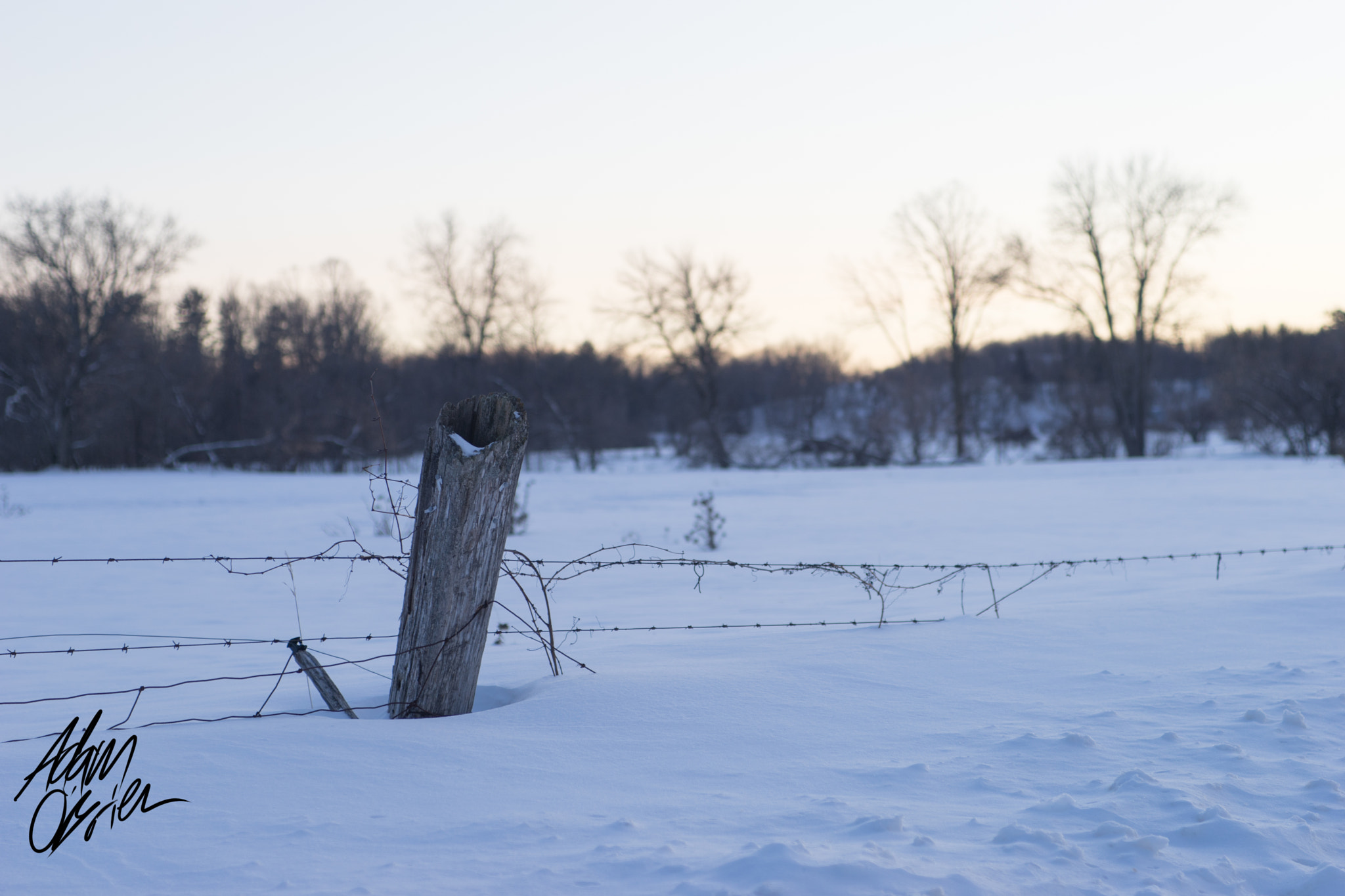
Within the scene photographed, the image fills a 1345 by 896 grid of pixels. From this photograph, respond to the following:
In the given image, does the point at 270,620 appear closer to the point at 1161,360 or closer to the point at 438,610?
the point at 438,610

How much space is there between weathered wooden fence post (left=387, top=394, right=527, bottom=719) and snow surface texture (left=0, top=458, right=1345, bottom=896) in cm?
22

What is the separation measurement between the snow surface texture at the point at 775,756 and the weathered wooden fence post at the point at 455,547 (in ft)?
0.72

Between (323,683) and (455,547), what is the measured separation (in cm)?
92

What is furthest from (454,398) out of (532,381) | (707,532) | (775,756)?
(775,756)

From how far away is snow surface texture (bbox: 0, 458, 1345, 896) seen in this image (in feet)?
8.25

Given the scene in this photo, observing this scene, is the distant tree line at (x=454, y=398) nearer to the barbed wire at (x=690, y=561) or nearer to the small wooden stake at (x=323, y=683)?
the barbed wire at (x=690, y=561)

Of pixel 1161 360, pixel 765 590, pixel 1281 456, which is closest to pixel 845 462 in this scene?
pixel 1281 456

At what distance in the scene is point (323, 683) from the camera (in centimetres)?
390

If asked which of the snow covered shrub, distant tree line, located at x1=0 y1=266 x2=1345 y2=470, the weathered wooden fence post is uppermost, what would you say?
distant tree line, located at x1=0 y1=266 x2=1345 y2=470

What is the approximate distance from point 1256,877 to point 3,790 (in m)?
3.89

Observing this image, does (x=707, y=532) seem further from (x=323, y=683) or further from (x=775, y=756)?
(x=775, y=756)

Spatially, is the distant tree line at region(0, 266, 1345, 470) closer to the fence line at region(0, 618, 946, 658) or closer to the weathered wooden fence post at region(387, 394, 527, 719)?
Answer: the fence line at region(0, 618, 946, 658)

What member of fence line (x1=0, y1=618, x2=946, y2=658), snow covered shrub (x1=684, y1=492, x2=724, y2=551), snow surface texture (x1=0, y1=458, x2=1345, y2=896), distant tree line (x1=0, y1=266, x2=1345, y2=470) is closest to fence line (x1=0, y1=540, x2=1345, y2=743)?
fence line (x1=0, y1=618, x2=946, y2=658)

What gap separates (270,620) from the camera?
8570 mm
